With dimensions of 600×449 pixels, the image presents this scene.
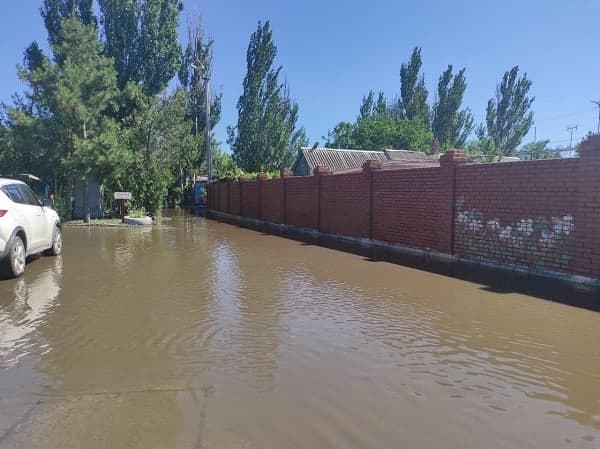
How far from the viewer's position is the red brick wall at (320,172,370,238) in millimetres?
14727

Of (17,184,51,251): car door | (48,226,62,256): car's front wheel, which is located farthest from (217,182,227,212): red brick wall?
(17,184,51,251): car door

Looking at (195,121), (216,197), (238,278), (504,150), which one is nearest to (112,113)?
(216,197)

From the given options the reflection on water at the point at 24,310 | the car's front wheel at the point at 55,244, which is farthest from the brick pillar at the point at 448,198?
the car's front wheel at the point at 55,244

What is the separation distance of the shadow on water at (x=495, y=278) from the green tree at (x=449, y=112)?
45.5m

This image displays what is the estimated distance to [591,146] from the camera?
789 centimetres

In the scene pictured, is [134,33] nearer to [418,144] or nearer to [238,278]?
[238,278]

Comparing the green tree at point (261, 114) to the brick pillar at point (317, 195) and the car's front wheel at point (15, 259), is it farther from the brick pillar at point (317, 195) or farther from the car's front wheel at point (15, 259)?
the car's front wheel at point (15, 259)

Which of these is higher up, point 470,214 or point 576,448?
point 470,214

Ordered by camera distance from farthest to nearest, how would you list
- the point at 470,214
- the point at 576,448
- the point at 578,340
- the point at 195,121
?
1. the point at 195,121
2. the point at 470,214
3. the point at 578,340
4. the point at 576,448

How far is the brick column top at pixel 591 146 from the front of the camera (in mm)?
7812

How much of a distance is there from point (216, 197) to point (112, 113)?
9596mm

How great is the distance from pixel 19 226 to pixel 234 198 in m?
21.0

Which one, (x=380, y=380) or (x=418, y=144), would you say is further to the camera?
(x=418, y=144)

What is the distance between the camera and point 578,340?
208 inches
